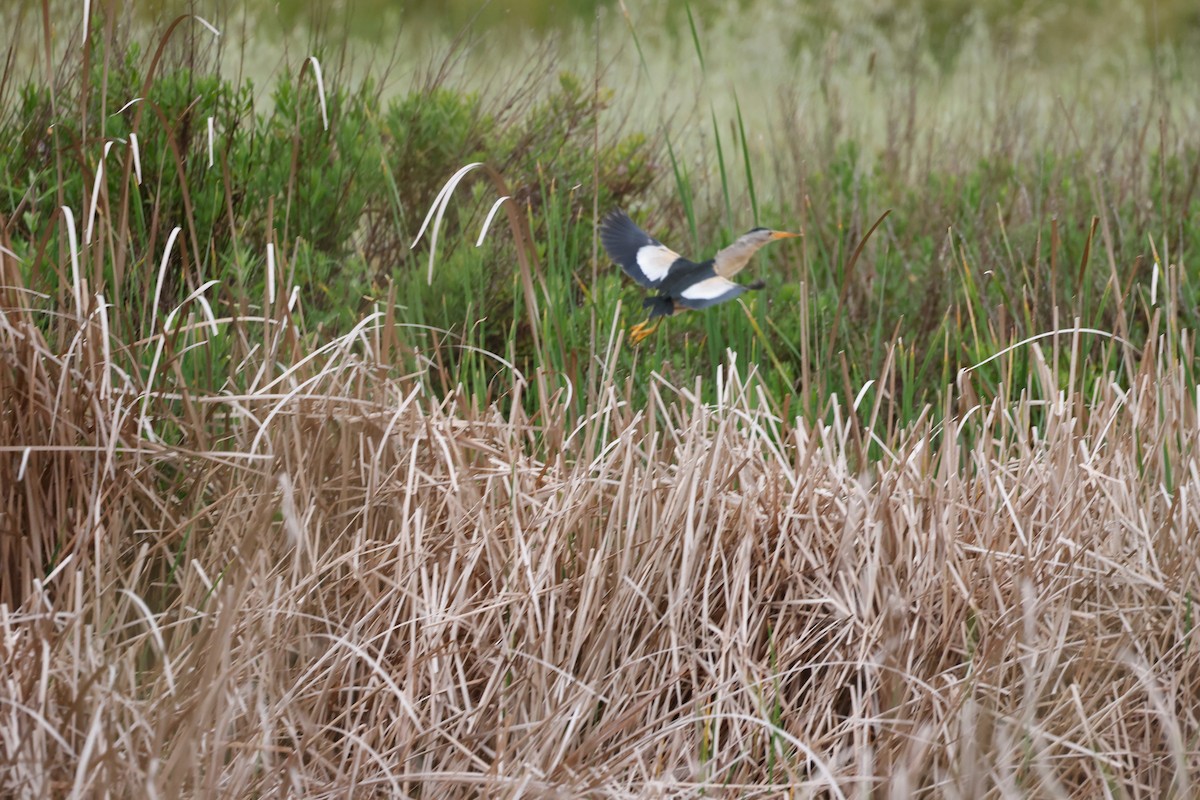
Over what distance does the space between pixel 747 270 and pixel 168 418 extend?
2664mm

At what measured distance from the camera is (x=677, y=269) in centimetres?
258

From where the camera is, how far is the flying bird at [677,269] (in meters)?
2.40

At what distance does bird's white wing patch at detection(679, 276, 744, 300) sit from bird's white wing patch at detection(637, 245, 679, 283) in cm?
16

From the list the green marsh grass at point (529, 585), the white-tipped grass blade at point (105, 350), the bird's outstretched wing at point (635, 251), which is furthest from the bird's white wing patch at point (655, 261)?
the white-tipped grass blade at point (105, 350)

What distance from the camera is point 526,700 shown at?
1.74 m

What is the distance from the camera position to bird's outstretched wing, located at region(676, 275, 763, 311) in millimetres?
2328

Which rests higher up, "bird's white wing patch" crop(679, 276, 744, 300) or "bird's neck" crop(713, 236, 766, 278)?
"bird's neck" crop(713, 236, 766, 278)

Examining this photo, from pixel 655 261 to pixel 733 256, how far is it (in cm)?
25

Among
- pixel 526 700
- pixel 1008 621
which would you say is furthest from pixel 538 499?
pixel 1008 621

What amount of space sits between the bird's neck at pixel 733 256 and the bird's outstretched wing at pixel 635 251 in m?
0.14

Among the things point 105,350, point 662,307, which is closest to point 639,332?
point 662,307

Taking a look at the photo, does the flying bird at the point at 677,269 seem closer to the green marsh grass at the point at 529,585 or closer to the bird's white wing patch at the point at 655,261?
the bird's white wing patch at the point at 655,261

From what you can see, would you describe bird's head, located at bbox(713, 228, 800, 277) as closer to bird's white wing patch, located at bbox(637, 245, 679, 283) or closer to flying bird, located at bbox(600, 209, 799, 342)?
flying bird, located at bbox(600, 209, 799, 342)

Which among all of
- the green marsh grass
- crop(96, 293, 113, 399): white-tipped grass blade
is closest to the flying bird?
the green marsh grass
